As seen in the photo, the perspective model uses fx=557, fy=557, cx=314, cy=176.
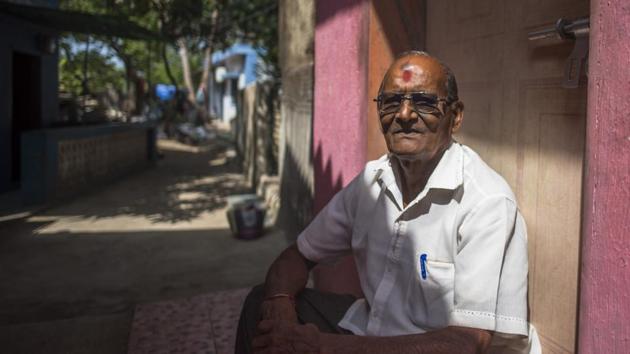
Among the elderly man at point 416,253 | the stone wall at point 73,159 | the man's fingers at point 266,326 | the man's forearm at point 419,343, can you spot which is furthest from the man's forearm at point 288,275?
the stone wall at point 73,159

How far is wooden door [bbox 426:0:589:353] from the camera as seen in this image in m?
1.79

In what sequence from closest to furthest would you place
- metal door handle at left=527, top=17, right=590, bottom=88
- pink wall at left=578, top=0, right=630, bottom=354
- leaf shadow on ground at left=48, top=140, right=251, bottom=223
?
pink wall at left=578, top=0, right=630, bottom=354 < metal door handle at left=527, top=17, right=590, bottom=88 < leaf shadow on ground at left=48, top=140, right=251, bottom=223

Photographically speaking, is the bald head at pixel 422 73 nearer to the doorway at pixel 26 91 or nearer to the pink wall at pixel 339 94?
the pink wall at pixel 339 94

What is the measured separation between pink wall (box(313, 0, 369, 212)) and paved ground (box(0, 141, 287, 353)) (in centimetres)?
142

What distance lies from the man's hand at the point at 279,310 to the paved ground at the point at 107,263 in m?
1.77

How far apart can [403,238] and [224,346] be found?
6.05 ft

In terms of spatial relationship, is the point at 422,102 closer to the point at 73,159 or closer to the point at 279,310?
the point at 279,310

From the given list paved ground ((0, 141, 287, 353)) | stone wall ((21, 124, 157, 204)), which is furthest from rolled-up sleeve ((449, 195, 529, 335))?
stone wall ((21, 124, 157, 204))

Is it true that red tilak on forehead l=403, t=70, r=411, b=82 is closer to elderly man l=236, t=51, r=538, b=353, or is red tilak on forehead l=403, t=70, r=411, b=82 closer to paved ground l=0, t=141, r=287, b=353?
elderly man l=236, t=51, r=538, b=353

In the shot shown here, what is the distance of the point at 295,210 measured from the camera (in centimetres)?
558

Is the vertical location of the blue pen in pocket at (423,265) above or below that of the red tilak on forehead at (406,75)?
below

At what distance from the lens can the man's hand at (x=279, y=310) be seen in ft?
6.14

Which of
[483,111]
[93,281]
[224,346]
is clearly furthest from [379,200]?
[93,281]

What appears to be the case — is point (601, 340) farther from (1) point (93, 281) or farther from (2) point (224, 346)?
(1) point (93, 281)
